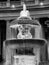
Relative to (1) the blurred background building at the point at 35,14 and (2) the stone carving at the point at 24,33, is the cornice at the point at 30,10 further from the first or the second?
(2) the stone carving at the point at 24,33

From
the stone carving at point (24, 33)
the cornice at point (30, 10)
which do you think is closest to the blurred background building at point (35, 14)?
the cornice at point (30, 10)

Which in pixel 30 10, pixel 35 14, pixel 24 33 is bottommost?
pixel 24 33

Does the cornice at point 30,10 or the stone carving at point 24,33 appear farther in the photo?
the cornice at point 30,10

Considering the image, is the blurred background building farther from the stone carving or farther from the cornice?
Answer: the stone carving

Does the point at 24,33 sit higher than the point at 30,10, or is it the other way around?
the point at 30,10

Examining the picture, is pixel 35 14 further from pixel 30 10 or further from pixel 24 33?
pixel 24 33

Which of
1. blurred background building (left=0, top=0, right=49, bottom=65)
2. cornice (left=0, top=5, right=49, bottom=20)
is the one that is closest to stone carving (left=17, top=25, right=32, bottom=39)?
blurred background building (left=0, top=0, right=49, bottom=65)

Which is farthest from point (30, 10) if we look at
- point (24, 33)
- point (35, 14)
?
point (24, 33)

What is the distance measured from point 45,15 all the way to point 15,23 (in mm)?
13220

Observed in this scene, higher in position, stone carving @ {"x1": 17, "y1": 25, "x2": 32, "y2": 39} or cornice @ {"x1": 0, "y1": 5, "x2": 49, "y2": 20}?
cornice @ {"x1": 0, "y1": 5, "x2": 49, "y2": 20}

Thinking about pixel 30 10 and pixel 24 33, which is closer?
pixel 24 33

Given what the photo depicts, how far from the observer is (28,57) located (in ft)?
21.9

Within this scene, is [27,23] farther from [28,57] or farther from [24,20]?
[28,57]

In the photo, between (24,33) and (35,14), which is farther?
(35,14)
